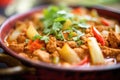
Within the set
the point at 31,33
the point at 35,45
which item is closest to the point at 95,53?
the point at 35,45

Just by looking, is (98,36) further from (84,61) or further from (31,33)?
(31,33)

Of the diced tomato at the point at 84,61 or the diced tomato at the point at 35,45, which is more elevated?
the diced tomato at the point at 35,45

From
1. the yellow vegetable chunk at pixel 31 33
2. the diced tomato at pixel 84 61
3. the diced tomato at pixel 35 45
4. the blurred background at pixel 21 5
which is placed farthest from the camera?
the blurred background at pixel 21 5

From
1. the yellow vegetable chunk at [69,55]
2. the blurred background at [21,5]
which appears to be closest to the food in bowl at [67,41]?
the yellow vegetable chunk at [69,55]

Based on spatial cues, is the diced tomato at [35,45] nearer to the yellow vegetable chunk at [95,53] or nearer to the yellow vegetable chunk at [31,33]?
the yellow vegetable chunk at [31,33]

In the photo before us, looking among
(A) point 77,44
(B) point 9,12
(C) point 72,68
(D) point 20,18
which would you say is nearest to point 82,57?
(A) point 77,44

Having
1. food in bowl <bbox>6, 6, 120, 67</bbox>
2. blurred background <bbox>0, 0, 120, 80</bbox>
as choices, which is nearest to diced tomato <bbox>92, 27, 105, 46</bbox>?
food in bowl <bbox>6, 6, 120, 67</bbox>

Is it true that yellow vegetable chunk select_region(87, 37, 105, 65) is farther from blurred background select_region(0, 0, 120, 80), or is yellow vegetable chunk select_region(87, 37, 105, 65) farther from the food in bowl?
blurred background select_region(0, 0, 120, 80)

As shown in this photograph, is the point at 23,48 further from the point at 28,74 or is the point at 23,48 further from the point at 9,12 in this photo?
the point at 9,12
